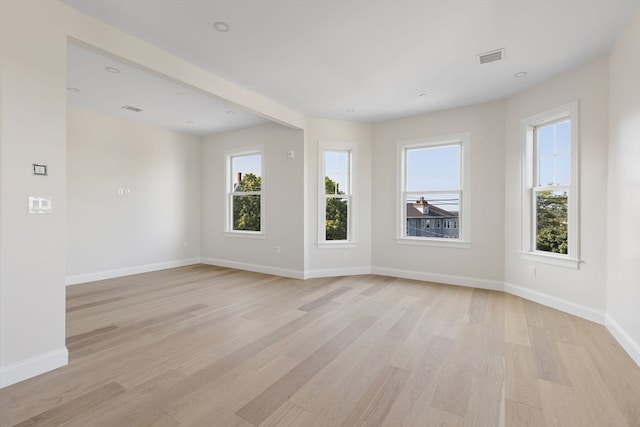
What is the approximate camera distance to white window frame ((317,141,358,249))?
17.3ft

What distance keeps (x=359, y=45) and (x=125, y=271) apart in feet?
17.4

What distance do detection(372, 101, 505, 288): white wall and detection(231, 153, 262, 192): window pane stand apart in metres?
2.29

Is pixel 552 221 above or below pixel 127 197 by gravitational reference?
below

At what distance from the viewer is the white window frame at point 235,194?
5629 millimetres

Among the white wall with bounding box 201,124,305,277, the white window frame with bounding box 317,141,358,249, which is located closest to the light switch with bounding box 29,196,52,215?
the white wall with bounding box 201,124,305,277

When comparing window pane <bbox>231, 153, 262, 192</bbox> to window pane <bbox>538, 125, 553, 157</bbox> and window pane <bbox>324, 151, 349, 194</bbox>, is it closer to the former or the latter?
window pane <bbox>324, 151, 349, 194</bbox>

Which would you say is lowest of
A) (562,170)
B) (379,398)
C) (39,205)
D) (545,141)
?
(379,398)

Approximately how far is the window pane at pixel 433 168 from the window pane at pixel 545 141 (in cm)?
107

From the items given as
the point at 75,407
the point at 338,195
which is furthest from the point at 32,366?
the point at 338,195

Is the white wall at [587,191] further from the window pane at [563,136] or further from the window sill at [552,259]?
the window pane at [563,136]

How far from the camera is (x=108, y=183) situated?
5.16 metres

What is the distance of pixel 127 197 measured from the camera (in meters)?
5.43

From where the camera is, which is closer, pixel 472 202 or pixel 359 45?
pixel 359 45

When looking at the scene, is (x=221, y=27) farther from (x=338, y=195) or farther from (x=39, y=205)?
(x=338, y=195)
